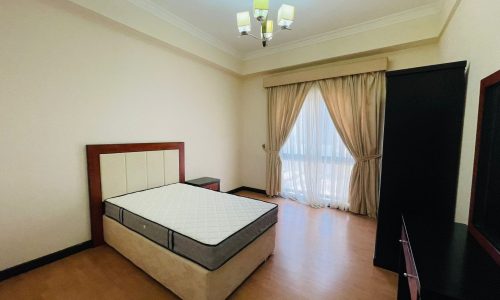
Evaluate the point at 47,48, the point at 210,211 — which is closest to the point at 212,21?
the point at 47,48

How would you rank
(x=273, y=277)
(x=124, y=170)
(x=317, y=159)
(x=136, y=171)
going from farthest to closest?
(x=317, y=159)
(x=136, y=171)
(x=124, y=170)
(x=273, y=277)

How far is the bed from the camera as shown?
1413 mm

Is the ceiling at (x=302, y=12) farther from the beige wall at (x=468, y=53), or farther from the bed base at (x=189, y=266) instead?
the bed base at (x=189, y=266)

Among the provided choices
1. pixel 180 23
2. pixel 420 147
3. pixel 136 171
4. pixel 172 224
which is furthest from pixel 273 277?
pixel 180 23

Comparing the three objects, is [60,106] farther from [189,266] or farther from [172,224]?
[189,266]

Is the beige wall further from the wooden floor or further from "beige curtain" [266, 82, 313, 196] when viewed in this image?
"beige curtain" [266, 82, 313, 196]

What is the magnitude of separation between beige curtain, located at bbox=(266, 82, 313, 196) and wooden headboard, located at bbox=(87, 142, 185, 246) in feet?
5.80

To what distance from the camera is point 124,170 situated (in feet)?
7.87

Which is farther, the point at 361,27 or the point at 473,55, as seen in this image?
the point at 361,27

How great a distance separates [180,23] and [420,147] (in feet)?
10.3

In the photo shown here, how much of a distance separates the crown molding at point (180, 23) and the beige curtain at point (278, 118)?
1143mm

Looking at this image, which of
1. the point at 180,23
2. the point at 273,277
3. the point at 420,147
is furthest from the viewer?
the point at 180,23

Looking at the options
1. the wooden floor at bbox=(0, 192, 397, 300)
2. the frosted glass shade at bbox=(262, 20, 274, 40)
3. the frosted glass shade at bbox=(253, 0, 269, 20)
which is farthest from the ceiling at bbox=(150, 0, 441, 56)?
the wooden floor at bbox=(0, 192, 397, 300)

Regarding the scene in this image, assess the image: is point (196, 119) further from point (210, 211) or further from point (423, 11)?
point (423, 11)
